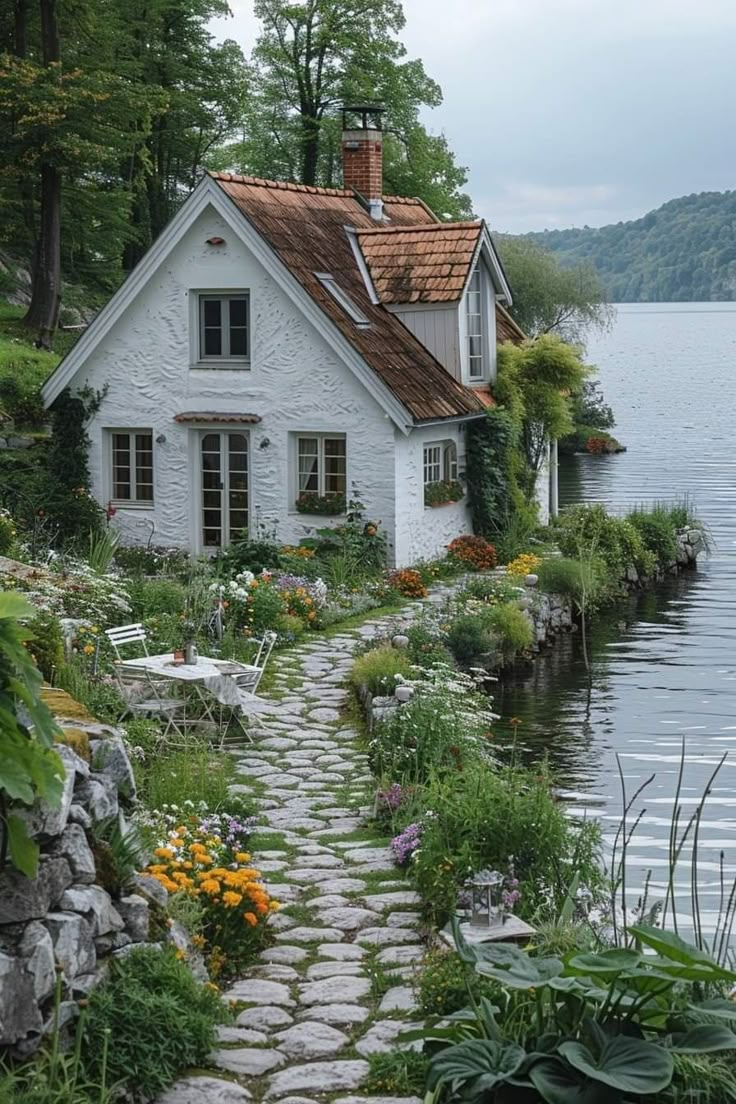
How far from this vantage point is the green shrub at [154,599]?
18.7m

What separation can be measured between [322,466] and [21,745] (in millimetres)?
18083

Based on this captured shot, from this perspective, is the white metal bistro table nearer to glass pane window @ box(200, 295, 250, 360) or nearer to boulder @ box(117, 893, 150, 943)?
boulder @ box(117, 893, 150, 943)

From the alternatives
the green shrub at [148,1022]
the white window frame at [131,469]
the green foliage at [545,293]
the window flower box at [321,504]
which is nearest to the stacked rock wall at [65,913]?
the green shrub at [148,1022]

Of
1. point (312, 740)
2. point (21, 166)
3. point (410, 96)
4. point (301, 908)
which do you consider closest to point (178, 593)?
point (312, 740)

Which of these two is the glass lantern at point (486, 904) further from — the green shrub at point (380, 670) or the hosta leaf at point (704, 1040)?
the green shrub at point (380, 670)

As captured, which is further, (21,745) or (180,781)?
(180,781)

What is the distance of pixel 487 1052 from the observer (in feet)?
22.4

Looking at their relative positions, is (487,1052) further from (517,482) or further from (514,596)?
(517,482)

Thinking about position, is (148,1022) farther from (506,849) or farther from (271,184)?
(271,184)

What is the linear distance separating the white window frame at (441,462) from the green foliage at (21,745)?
18.7 meters

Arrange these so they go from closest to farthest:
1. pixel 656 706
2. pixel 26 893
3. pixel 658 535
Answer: pixel 26 893 < pixel 656 706 < pixel 658 535

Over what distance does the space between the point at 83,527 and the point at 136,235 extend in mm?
21063

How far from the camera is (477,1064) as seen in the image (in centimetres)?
674

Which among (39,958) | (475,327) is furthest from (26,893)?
(475,327)
